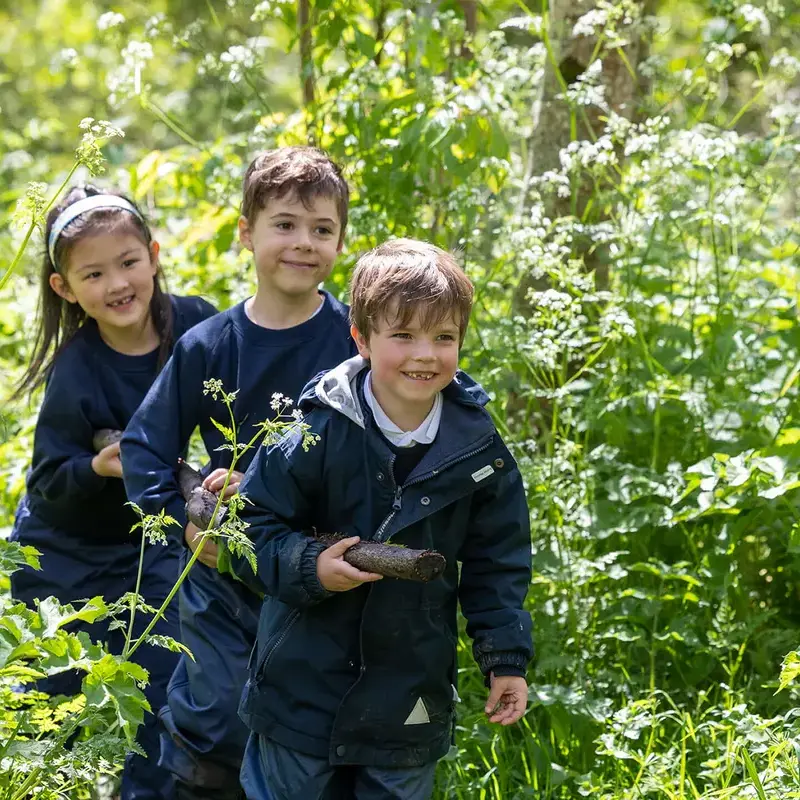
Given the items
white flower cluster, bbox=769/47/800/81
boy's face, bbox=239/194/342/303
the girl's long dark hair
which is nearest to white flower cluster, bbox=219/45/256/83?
the girl's long dark hair

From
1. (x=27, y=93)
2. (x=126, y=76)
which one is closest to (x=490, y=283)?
(x=126, y=76)

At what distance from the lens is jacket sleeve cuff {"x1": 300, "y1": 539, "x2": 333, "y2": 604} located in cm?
263

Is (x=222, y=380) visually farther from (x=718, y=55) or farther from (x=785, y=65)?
(x=785, y=65)

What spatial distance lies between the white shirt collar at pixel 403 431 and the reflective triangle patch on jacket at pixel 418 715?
583 millimetres

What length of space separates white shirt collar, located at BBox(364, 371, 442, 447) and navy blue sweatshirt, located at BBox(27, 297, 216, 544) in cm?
120

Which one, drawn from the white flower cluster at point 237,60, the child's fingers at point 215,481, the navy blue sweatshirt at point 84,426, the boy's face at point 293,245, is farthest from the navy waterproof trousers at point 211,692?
the white flower cluster at point 237,60

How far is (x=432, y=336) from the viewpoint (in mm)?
2730

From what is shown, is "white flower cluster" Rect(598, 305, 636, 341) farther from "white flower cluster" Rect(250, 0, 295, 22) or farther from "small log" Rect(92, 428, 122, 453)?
"white flower cluster" Rect(250, 0, 295, 22)

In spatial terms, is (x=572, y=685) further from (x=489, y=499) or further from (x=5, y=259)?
(x=5, y=259)

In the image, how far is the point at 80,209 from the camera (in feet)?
12.5

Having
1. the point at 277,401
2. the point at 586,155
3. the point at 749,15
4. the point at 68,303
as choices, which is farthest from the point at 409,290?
the point at 749,15

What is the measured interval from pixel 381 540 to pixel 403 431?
0.85 ft

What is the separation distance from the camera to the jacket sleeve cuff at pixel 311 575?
2.63 meters

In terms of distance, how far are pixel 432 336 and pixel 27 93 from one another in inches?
636
